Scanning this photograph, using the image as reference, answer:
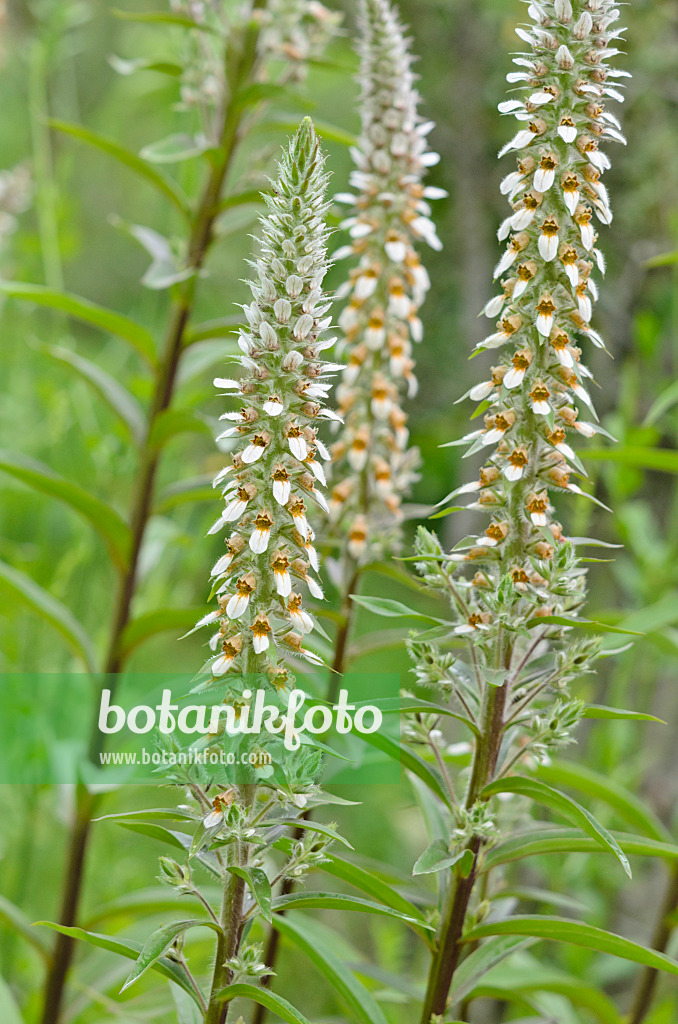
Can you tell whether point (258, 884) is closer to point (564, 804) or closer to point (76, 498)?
point (564, 804)

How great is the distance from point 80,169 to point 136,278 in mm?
460

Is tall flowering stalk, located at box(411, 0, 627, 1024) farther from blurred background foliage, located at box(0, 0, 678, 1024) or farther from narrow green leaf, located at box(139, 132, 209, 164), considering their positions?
narrow green leaf, located at box(139, 132, 209, 164)

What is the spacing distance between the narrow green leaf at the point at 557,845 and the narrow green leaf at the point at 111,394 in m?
0.64

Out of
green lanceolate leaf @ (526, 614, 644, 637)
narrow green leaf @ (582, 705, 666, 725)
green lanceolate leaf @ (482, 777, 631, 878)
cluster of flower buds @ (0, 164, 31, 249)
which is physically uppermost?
cluster of flower buds @ (0, 164, 31, 249)

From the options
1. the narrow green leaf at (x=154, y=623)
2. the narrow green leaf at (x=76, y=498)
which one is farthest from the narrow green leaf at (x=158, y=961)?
the narrow green leaf at (x=76, y=498)

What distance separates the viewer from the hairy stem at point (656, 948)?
0.89 meters

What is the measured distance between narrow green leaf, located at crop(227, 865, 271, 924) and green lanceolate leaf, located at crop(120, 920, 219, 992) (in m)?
0.04

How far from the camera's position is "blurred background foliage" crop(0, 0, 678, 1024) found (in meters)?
1.14

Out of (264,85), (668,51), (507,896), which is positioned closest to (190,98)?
(264,85)

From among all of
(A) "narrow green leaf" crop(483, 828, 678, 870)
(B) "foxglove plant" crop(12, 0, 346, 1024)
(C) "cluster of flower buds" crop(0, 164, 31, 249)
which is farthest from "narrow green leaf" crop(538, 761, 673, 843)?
(C) "cluster of flower buds" crop(0, 164, 31, 249)

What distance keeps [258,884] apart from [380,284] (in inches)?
23.8

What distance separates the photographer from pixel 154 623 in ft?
3.22

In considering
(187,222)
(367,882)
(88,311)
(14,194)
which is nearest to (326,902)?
(367,882)

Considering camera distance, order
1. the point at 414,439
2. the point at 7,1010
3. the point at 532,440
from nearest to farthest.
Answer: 1. the point at 532,440
2. the point at 7,1010
3. the point at 414,439
